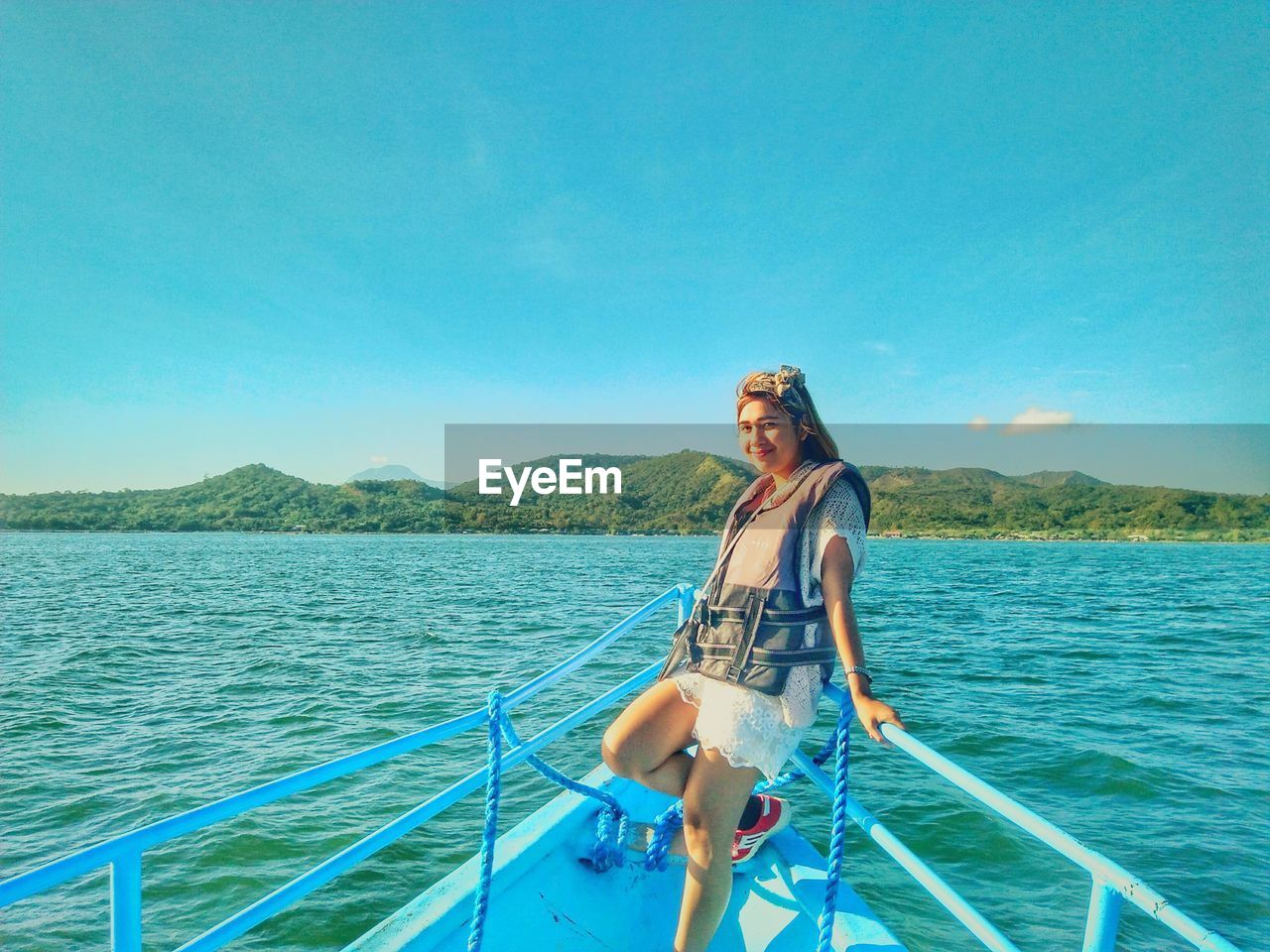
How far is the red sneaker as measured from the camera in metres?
3.03

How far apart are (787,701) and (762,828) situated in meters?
1.38

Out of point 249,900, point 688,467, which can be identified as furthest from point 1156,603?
point 688,467

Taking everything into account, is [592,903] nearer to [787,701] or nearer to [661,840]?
[661,840]

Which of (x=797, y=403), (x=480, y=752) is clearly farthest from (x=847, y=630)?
(x=480, y=752)

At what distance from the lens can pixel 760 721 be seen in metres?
2.04

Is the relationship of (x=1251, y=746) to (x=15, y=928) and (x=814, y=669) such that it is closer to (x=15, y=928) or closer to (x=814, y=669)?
(x=814, y=669)

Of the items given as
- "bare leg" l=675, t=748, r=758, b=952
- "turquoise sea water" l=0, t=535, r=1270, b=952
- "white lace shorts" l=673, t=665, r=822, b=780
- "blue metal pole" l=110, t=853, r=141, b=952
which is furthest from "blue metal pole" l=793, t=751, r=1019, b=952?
"blue metal pole" l=110, t=853, r=141, b=952

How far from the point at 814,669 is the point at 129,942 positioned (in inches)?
67.4

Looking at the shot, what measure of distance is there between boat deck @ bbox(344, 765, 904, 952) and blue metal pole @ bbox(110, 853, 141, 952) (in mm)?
1061

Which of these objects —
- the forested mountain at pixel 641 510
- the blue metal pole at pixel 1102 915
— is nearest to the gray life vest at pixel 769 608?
the blue metal pole at pixel 1102 915

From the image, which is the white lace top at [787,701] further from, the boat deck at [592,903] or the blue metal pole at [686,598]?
the blue metal pole at [686,598]

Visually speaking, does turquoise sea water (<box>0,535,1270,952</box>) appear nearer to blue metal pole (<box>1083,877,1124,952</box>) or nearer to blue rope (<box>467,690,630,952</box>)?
blue rope (<box>467,690,630,952</box>)

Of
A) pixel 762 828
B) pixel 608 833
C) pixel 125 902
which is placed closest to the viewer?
pixel 125 902

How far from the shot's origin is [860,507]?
2.14 meters
